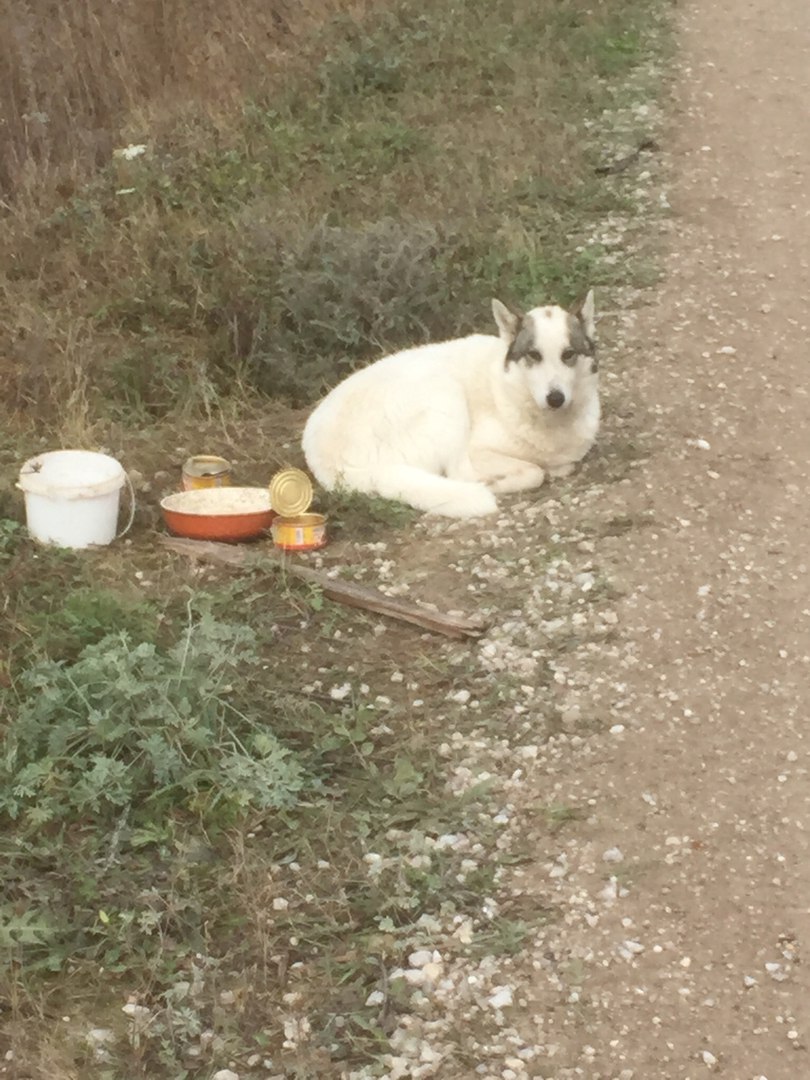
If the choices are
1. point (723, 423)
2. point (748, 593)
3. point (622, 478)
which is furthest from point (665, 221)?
point (748, 593)

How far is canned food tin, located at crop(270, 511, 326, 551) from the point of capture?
16.2 ft

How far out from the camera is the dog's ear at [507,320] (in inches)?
211

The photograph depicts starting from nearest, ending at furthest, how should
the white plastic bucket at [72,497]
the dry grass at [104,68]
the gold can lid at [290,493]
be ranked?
1. the white plastic bucket at [72,497]
2. the gold can lid at [290,493]
3. the dry grass at [104,68]

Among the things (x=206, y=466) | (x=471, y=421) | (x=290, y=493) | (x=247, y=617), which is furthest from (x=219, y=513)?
(x=471, y=421)

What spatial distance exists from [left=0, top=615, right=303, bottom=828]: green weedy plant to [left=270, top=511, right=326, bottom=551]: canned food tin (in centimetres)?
111

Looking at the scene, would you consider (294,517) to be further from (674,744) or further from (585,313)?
(674,744)

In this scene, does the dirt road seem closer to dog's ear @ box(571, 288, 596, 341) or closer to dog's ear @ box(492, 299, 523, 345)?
dog's ear @ box(571, 288, 596, 341)

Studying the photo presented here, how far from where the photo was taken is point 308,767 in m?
3.70

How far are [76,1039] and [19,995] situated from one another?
20 cm

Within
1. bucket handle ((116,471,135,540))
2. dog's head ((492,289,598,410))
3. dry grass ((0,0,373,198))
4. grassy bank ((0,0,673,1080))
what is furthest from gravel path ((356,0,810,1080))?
dry grass ((0,0,373,198))

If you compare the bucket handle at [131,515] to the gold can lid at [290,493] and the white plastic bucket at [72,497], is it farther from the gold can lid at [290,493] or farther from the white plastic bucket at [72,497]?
the gold can lid at [290,493]

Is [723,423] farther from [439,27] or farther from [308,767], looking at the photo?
[439,27]

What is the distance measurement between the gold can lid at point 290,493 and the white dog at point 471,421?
0.32 metres

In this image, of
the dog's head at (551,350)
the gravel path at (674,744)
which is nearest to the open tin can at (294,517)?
the gravel path at (674,744)
